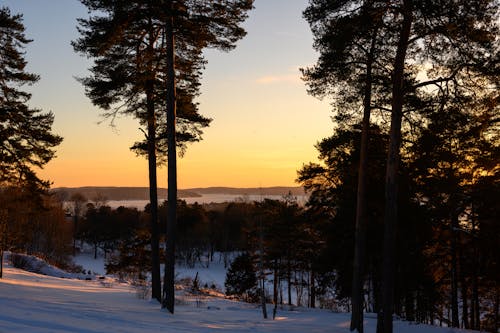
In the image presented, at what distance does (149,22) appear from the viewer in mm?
14195

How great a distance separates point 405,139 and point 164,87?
801 cm

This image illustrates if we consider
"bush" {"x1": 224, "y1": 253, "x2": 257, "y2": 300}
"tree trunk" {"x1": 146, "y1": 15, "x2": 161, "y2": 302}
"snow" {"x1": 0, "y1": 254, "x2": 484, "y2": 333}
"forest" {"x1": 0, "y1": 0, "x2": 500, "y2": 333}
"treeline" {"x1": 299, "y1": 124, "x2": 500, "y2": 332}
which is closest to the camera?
"snow" {"x1": 0, "y1": 254, "x2": 484, "y2": 333}

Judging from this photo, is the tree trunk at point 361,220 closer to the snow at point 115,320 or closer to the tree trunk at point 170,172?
the snow at point 115,320

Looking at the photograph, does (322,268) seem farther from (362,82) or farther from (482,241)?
(362,82)

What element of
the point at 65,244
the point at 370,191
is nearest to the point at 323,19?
the point at 370,191

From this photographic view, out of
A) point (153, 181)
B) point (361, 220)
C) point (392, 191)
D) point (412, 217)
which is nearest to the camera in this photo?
point (392, 191)

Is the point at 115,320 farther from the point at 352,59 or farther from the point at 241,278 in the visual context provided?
the point at 241,278

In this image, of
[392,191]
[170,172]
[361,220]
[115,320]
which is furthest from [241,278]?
[115,320]

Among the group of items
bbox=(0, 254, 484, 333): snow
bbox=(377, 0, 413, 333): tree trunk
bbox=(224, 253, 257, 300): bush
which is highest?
bbox=(377, 0, 413, 333): tree trunk

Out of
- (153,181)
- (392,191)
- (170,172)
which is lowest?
(392,191)

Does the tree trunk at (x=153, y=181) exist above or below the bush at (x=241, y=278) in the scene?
above

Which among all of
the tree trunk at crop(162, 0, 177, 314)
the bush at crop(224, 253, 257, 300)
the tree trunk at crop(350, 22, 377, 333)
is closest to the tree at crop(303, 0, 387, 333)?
the tree trunk at crop(350, 22, 377, 333)

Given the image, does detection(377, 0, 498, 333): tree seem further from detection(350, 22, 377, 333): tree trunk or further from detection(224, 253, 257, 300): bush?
detection(224, 253, 257, 300): bush

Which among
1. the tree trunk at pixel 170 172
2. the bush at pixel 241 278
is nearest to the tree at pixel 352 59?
the tree trunk at pixel 170 172
